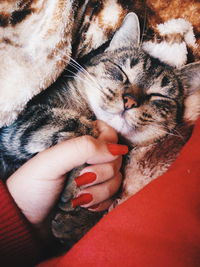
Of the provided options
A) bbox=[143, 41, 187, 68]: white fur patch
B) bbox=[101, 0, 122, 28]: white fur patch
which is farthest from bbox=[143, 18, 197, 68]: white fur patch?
bbox=[101, 0, 122, 28]: white fur patch

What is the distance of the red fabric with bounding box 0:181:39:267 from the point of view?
746mm

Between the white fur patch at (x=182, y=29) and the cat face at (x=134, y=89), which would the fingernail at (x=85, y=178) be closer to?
the cat face at (x=134, y=89)

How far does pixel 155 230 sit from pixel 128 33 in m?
0.63

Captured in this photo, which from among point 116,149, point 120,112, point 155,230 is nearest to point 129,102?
point 120,112

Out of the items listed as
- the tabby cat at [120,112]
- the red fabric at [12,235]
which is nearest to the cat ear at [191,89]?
the tabby cat at [120,112]

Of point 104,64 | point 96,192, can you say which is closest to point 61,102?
point 104,64

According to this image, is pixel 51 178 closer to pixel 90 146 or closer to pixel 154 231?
pixel 90 146

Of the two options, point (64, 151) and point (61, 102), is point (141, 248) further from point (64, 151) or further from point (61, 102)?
point (61, 102)

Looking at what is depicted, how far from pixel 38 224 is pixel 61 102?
1.25 feet

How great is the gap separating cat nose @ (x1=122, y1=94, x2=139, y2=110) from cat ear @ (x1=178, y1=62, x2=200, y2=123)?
15cm

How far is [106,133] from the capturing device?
2.61 feet

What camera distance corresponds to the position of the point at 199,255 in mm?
490

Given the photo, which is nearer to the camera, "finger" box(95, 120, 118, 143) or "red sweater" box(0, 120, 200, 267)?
"red sweater" box(0, 120, 200, 267)

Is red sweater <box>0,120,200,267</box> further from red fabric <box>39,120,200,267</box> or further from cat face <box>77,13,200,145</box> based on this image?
cat face <box>77,13,200,145</box>
